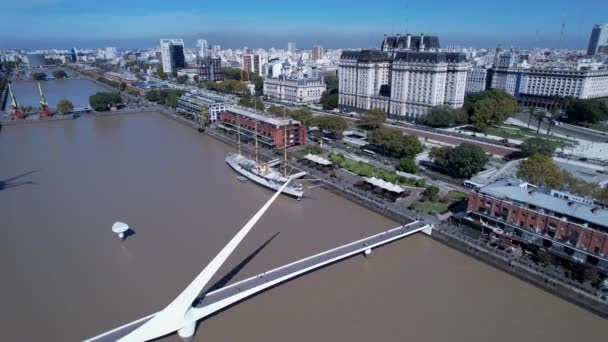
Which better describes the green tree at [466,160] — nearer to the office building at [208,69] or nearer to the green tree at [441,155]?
the green tree at [441,155]

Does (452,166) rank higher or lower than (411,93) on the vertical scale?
lower

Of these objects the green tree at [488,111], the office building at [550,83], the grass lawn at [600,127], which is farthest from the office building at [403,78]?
the office building at [550,83]

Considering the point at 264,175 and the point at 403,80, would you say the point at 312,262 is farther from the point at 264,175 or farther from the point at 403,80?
the point at 403,80

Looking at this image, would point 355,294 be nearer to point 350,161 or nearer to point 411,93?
point 350,161

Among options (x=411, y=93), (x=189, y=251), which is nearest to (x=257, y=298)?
(x=189, y=251)

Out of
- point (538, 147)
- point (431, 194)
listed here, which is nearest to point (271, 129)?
point (431, 194)

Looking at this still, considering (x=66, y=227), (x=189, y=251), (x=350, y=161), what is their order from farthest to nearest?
(x=350, y=161) < (x=66, y=227) < (x=189, y=251)

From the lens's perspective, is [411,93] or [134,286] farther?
[411,93]
